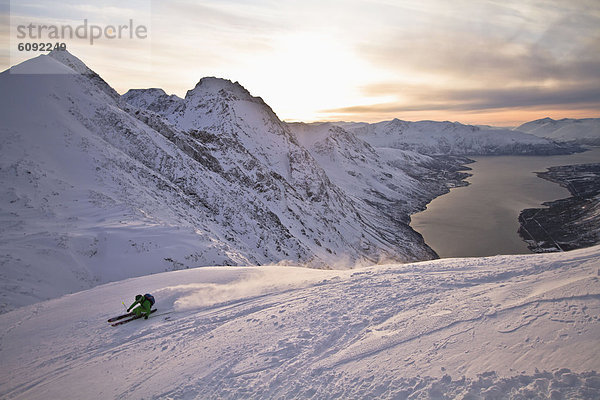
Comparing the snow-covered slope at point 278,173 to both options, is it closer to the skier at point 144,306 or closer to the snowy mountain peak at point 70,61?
the snowy mountain peak at point 70,61

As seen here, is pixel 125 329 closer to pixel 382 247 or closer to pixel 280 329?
pixel 280 329

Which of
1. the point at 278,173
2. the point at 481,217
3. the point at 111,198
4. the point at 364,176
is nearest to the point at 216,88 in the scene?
the point at 278,173

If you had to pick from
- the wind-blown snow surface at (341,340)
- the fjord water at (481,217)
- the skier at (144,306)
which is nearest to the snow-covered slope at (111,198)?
the wind-blown snow surface at (341,340)

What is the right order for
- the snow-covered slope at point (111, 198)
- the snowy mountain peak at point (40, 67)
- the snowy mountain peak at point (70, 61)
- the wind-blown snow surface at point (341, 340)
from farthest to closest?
1. the snowy mountain peak at point (70, 61)
2. the snowy mountain peak at point (40, 67)
3. the snow-covered slope at point (111, 198)
4. the wind-blown snow surface at point (341, 340)

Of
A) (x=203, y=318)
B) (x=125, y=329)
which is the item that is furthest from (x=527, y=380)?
(x=125, y=329)

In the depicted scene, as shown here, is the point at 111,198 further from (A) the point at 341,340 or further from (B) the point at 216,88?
(B) the point at 216,88

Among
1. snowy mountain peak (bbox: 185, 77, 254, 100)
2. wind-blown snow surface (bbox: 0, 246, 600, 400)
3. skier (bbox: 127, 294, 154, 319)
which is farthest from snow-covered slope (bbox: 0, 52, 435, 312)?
snowy mountain peak (bbox: 185, 77, 254, 100)
